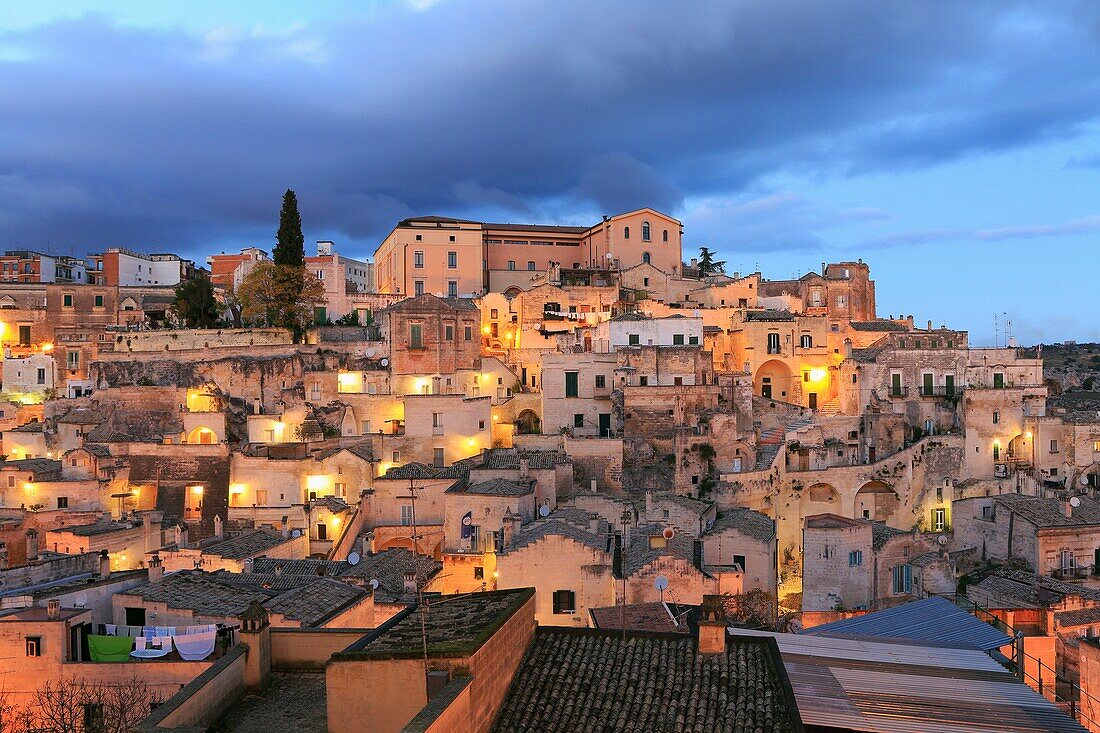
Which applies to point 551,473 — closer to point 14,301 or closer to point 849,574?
point 849,574

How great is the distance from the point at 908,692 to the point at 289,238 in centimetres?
5002

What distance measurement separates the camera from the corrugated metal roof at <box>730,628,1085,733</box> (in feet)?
32.8

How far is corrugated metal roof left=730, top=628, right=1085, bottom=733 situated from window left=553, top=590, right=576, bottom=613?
12.1 metres

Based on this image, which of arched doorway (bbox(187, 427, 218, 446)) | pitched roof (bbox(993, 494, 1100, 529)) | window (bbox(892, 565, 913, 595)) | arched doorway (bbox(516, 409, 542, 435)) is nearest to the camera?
window (bbox(892, 565, 913, 595))

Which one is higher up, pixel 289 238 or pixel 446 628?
pixel 289 238

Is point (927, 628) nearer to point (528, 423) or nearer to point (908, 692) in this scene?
point (908, 692)

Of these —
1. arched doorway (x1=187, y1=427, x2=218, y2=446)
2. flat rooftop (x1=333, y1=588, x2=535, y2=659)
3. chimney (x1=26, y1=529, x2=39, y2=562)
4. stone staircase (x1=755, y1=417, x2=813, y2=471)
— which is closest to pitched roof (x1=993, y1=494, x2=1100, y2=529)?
stone staircase (x1=755, y1=417, x2=813, y2=471)

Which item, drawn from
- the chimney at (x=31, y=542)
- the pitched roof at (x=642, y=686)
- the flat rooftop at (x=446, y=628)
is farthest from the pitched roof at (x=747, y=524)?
the chimney at (x=31, y=542)

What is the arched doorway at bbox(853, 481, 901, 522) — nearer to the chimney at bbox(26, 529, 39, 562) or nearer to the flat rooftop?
the flat rooftop

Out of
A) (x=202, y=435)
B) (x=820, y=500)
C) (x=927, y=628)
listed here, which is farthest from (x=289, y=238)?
(x=927, y=628)

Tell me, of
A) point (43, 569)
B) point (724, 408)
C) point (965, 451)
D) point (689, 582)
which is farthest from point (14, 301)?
point (965, 451)

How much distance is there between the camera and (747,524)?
94.0ft

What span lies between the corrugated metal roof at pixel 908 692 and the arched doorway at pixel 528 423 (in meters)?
32.6

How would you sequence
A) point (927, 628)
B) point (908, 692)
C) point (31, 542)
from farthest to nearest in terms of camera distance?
point (31, 542) < point (927, 628) < point (908, 692)
